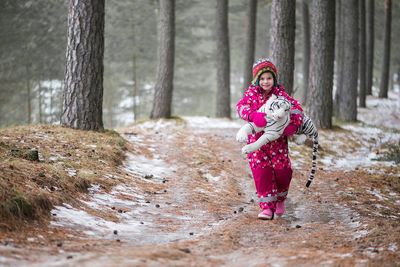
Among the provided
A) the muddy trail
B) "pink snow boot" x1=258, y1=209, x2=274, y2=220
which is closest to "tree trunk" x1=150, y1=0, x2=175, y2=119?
the muddy trail

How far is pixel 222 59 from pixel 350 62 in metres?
5.28

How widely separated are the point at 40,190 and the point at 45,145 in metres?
2.64

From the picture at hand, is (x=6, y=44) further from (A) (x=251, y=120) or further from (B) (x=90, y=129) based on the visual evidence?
(A) (x=251, y=120)

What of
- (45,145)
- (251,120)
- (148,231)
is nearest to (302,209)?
(251,120)

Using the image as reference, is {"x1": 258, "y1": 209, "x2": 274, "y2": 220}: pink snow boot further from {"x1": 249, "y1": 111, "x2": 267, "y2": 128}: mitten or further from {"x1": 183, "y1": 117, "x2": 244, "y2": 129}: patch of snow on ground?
{"x1": 183, "y1": 117, "x2": 244, "y2": 129}: patch of snow on ground

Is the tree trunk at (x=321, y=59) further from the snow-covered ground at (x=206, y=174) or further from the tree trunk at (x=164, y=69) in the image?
the tree trunk at (x=164, y=69)

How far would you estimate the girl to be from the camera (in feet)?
18.8

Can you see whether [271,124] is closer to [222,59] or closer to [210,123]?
[210,123]

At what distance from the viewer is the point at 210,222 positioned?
5.44 m

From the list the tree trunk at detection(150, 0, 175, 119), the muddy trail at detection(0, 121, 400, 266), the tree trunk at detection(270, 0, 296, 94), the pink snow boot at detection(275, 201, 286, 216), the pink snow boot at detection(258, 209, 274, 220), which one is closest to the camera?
the muddy trail at detection(0, 121, 400, 266)

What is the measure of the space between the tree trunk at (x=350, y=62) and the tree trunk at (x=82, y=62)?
12015 mm

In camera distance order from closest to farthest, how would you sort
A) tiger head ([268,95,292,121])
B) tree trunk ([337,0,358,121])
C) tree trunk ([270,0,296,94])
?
tiger head ([268,95,292,121]), tree trunk ([270,0,296,94]), tree trunk ([337,0,358,121])

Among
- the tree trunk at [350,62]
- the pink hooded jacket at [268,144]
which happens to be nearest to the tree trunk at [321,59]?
the tree trunk at [350,62]

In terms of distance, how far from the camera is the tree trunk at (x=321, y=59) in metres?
12.8
